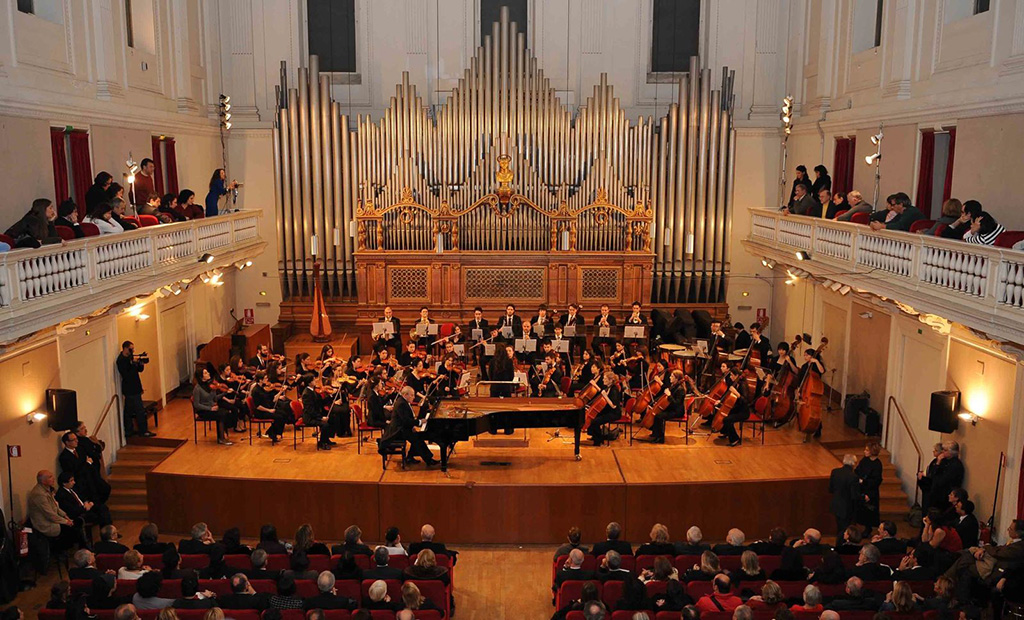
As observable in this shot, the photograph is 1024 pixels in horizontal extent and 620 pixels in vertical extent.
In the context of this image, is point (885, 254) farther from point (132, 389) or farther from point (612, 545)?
point (132, 389)

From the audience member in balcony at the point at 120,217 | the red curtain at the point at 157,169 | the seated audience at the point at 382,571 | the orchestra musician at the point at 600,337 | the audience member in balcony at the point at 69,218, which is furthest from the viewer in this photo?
the orchestra musician at the point at 600,337

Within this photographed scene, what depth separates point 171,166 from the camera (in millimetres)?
19188

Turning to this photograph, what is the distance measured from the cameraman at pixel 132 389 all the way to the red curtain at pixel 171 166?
433 cm

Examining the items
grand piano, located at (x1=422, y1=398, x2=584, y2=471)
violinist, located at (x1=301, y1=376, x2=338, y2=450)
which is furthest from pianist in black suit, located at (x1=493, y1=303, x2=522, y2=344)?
violinist, located at (x1=301, y1=376, x2=338, y2=450)

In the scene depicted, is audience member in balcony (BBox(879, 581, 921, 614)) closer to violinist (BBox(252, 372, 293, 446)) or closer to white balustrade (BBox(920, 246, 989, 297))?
white balustrade (BBox(920, 246, 989, 297))

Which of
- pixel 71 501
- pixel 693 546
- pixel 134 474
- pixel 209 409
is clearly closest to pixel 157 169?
pixel 209 409

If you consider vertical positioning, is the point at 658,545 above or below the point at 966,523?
below

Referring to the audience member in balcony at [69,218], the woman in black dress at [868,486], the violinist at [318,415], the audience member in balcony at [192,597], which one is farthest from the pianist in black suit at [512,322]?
the audience member in balcony at [192,597]

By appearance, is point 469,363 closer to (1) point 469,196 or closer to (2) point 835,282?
(1) point 469,196

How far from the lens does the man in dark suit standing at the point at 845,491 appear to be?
42.3 ft

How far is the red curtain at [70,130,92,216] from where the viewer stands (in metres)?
15.3

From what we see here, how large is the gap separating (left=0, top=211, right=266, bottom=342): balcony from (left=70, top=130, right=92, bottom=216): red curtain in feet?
5.31

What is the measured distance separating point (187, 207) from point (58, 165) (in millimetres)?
3121

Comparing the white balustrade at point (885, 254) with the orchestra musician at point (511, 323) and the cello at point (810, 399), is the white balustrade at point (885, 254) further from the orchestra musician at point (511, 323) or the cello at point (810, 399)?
the orchestra musician at point (511, 323)
